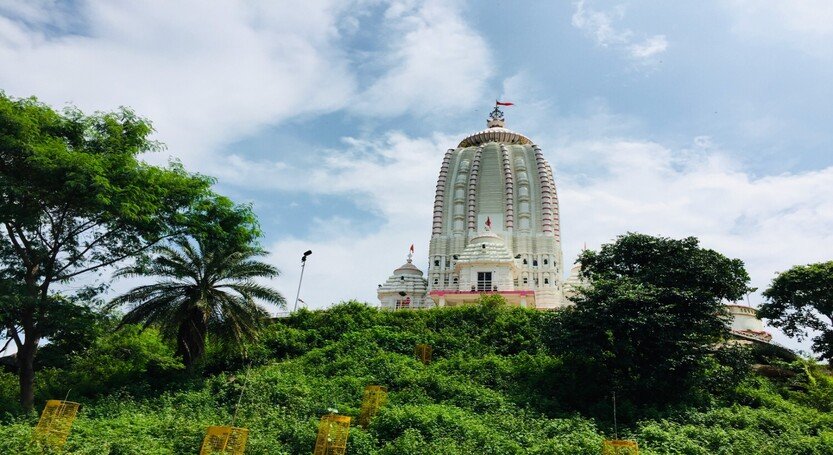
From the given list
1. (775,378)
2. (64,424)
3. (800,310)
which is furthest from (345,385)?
(800,310)

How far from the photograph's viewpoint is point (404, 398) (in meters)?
19.9

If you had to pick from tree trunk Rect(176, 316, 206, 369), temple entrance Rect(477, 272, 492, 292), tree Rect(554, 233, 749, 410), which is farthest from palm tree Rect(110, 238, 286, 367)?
temple entrance Rect(477, 272, 492, 292)

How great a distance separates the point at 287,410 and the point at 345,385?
270cm

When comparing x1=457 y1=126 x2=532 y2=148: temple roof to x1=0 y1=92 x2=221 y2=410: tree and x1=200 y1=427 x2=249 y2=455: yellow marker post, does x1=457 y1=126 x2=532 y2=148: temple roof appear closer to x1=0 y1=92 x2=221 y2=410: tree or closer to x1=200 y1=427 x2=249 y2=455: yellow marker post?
x1=0 y1=92 x2=221 y2=410: tree

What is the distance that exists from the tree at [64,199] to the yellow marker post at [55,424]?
13.4 ft

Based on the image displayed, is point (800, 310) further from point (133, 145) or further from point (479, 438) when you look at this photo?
point (133, 145)

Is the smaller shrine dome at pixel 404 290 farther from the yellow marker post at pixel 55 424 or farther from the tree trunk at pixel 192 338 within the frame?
the yellow marker post at pixel 55 424

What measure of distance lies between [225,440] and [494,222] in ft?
140

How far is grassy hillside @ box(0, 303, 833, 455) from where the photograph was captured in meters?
15.6

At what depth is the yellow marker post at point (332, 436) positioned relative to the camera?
14.9m

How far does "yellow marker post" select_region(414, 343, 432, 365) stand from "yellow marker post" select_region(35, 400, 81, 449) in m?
13.0

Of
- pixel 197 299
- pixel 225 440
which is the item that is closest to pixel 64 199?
pixel 197 299

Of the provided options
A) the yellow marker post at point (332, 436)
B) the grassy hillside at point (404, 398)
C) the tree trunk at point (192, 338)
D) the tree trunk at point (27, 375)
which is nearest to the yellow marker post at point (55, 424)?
the grassy hillside at point (404, 398)

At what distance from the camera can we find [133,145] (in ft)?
73.1
